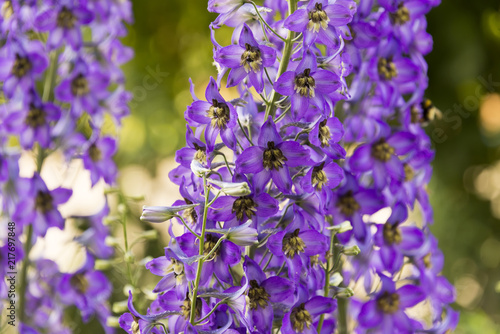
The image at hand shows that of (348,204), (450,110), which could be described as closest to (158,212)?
(348,204)

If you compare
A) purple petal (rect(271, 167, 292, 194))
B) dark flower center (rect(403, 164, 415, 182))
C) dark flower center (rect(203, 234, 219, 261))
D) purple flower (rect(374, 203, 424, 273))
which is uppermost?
purple petal (rect(271, 167, 292, 194))

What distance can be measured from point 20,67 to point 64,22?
0.08 metres

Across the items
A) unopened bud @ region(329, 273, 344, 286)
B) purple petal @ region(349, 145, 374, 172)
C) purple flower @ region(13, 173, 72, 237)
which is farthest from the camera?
purple flower @ region(13, 173, 72, 237)

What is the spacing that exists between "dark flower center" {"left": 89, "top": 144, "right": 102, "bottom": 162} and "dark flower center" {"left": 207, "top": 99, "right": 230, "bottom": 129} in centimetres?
40

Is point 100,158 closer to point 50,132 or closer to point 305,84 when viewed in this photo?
point 50,132

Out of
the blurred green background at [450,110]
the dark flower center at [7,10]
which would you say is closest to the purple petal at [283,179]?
the dark flower center at [7,10]

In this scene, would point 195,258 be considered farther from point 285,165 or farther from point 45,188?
point 45,188

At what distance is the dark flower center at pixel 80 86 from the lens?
0.83 m

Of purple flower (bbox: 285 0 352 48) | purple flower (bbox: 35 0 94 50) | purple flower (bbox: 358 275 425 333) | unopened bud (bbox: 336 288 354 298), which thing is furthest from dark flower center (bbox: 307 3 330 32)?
purple flower (bbox: 35 0 94 50)

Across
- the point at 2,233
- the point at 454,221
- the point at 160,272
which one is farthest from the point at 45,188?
the point at 454,221

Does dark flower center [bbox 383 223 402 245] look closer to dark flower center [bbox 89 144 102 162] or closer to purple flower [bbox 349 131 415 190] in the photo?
purple flower [bbox 349 131 415 190]

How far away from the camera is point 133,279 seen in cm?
65

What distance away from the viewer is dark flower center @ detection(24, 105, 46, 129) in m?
0.80

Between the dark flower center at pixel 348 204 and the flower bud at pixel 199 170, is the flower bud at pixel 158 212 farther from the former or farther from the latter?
the dark flower center at pixel 348 204
